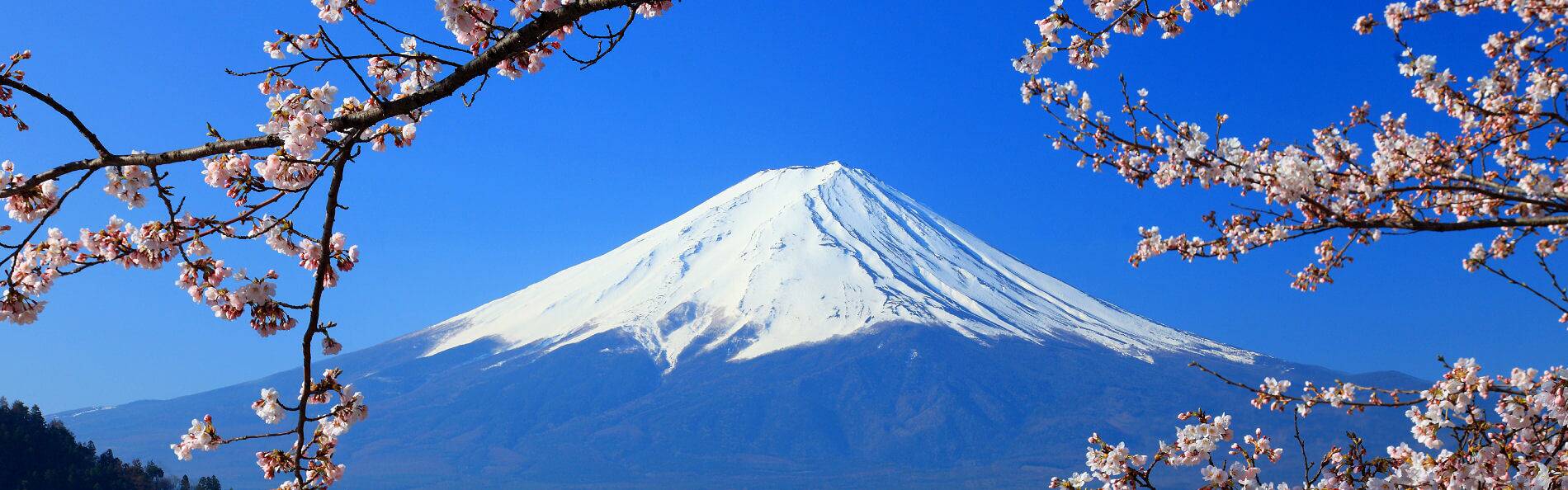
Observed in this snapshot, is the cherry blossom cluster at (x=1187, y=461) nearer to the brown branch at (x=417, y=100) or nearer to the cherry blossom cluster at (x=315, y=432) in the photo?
the cherry blossom cluster at (x=315, y=432)

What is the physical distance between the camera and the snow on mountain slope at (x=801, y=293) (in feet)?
415

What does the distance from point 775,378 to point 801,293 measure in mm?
14178

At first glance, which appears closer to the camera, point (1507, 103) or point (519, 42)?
point (519, 42)

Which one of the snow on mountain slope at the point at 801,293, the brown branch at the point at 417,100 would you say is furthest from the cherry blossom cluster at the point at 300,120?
the snow on mountain slope at the point at 801,293

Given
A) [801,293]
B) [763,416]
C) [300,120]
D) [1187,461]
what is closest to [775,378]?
[763,416]

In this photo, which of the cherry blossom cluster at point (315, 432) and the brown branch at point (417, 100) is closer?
the brown branch at point (417, 100)

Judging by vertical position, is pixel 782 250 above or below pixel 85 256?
above

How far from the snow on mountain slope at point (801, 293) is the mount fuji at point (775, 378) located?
0.36 metres

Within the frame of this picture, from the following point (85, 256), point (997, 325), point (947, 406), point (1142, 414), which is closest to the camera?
point (85, 256)

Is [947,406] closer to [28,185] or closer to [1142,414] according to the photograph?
[1142,414]

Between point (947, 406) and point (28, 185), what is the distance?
119744mm

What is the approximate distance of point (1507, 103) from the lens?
3.86 meters

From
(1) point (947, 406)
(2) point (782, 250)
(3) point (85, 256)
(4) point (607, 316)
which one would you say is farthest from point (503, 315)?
(3) point (85, 256)

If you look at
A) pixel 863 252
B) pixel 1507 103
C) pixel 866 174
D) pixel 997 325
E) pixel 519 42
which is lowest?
pixel 519 42
